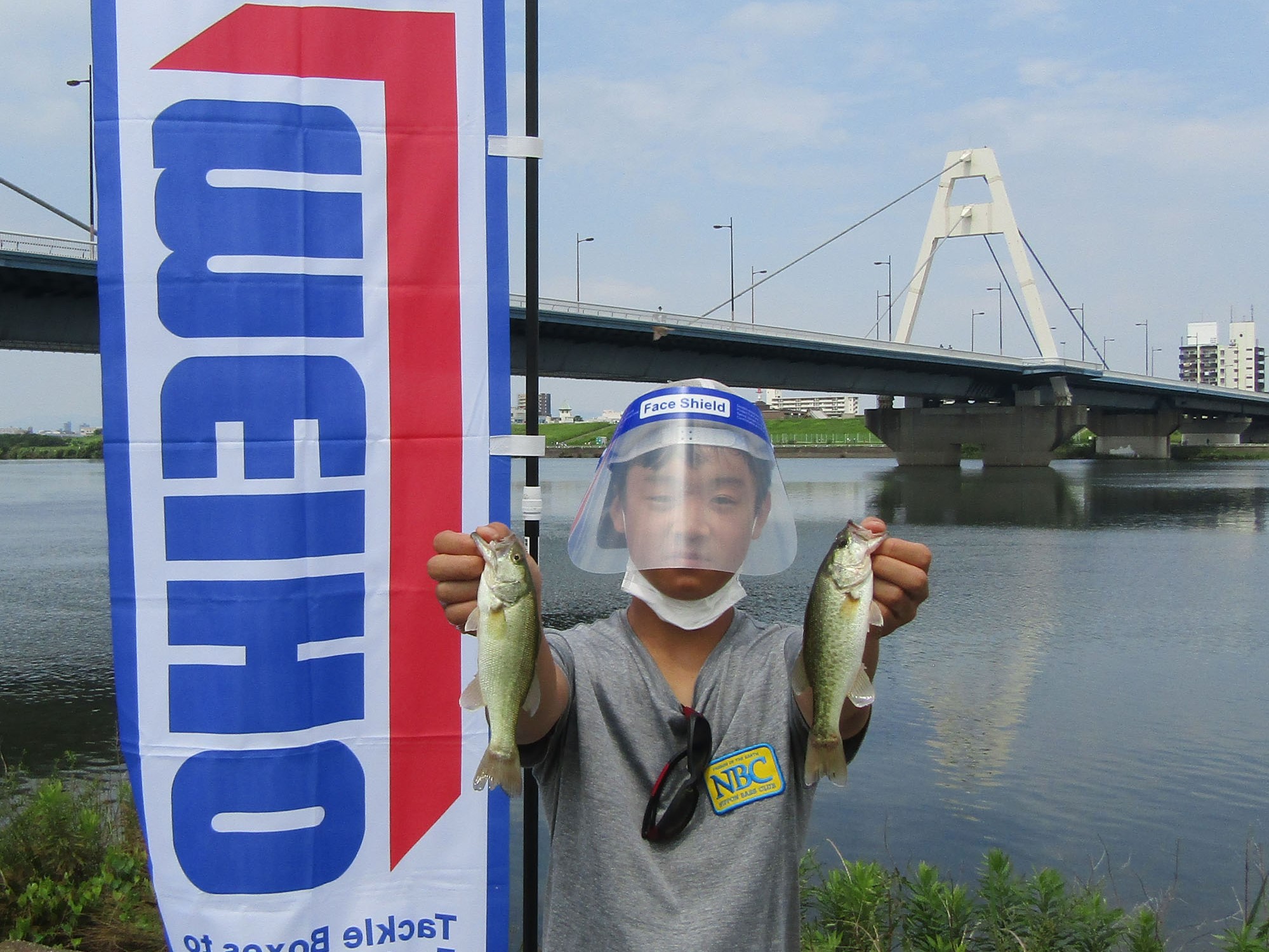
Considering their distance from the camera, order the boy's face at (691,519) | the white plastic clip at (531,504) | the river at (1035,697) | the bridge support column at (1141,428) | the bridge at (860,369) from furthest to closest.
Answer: the bridge support column at (1141,428) < the bridge at (860,369) < the river at (1035,697) < the white plastic clip at (531,504) < the boy's face at (691,519)

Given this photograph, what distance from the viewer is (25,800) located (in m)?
7.15

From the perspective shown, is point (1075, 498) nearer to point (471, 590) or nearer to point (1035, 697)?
point (1035, 697)

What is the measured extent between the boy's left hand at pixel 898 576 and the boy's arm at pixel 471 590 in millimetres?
672

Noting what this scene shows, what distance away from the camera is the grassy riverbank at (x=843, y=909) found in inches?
188

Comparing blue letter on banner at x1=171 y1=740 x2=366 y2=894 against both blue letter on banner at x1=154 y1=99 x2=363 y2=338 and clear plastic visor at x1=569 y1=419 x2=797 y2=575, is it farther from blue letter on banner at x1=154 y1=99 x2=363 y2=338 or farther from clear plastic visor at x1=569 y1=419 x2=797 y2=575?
clear plastic visor at x1=569 y1=419 x2=797 y2=575

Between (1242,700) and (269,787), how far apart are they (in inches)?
493

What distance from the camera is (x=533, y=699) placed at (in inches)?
83.1

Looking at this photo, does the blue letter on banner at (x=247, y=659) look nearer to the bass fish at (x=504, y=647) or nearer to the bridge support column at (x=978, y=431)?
the bass fish at (x=504, y=647)

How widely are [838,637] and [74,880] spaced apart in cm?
509

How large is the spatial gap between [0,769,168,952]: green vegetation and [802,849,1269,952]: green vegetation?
332 cm

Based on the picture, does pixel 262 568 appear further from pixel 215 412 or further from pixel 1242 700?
pixel 1242 700

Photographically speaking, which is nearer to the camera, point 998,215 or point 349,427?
point 349,427

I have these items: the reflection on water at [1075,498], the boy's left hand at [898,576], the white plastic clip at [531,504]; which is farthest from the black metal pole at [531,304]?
the reflection on water at [1075,498]

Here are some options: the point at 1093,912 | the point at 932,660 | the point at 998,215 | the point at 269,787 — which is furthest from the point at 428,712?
the point at 998,215
